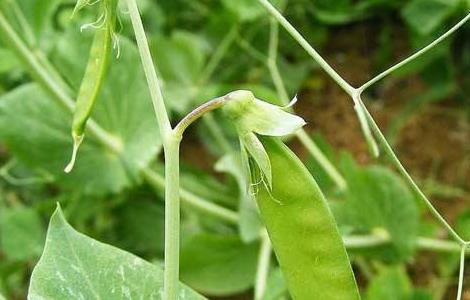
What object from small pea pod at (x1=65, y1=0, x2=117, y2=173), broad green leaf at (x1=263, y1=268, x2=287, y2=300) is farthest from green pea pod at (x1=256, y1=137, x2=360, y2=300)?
broad green leaf at (x1=263, y1=268, x2=287, y2=300)

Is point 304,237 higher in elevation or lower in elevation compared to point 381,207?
higher

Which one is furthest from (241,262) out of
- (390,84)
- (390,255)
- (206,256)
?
(390,84)

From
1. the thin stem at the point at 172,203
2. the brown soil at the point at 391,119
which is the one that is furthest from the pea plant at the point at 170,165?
the brown soil at the point at 391,119

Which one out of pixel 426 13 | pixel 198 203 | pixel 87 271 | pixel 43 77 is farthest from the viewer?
pixel 426 13

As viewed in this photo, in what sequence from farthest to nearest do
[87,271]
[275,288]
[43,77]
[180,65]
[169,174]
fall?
[180,65] → [43,77] → [275,288] → [87,271] → [169,174]

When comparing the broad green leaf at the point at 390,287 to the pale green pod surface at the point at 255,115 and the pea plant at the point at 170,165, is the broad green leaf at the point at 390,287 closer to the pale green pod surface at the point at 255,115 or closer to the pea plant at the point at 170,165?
the pea plant at the point at 170,165

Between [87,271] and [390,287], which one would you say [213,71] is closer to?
[390,287]

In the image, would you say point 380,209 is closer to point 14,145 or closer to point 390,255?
point 390,255

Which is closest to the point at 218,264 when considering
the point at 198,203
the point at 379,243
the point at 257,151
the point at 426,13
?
the point at 198,203
